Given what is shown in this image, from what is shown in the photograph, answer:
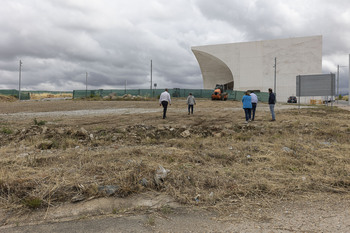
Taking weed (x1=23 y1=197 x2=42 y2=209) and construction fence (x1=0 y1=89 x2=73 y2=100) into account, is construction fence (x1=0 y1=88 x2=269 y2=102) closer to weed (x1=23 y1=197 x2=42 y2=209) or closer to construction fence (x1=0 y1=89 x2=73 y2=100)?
construction fence (x1=0 y1=89 x2=73 y2=100)

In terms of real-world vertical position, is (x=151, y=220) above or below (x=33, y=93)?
below

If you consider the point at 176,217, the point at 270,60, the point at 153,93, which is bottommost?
the point at 176,217

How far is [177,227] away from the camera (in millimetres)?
2684

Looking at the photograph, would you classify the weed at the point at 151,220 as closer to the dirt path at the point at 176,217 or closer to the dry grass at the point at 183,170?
the dirt path at the point at 176,217

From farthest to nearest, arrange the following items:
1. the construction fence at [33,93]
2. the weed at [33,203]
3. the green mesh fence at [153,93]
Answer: the construction fence at [33,93] < the green mesh fence at [153,93] < the weed at [33,203]

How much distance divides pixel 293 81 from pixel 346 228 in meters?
56.0

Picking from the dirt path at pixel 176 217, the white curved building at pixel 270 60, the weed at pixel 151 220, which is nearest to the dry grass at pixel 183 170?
the dirt path at pixel 176 217

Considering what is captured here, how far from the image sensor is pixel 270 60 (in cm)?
5378

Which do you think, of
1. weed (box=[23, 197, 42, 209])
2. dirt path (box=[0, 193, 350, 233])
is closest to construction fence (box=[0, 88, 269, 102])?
weed (box=[23, 197, 42, 209])

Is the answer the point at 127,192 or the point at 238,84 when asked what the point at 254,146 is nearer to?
the point at 127,192

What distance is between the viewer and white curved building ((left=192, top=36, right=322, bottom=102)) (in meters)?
51.6

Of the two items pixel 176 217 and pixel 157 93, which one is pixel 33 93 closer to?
pixel 157 93

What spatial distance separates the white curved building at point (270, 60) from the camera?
5156 centimetres

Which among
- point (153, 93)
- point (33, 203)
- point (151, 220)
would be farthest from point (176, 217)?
point (153, 93)
